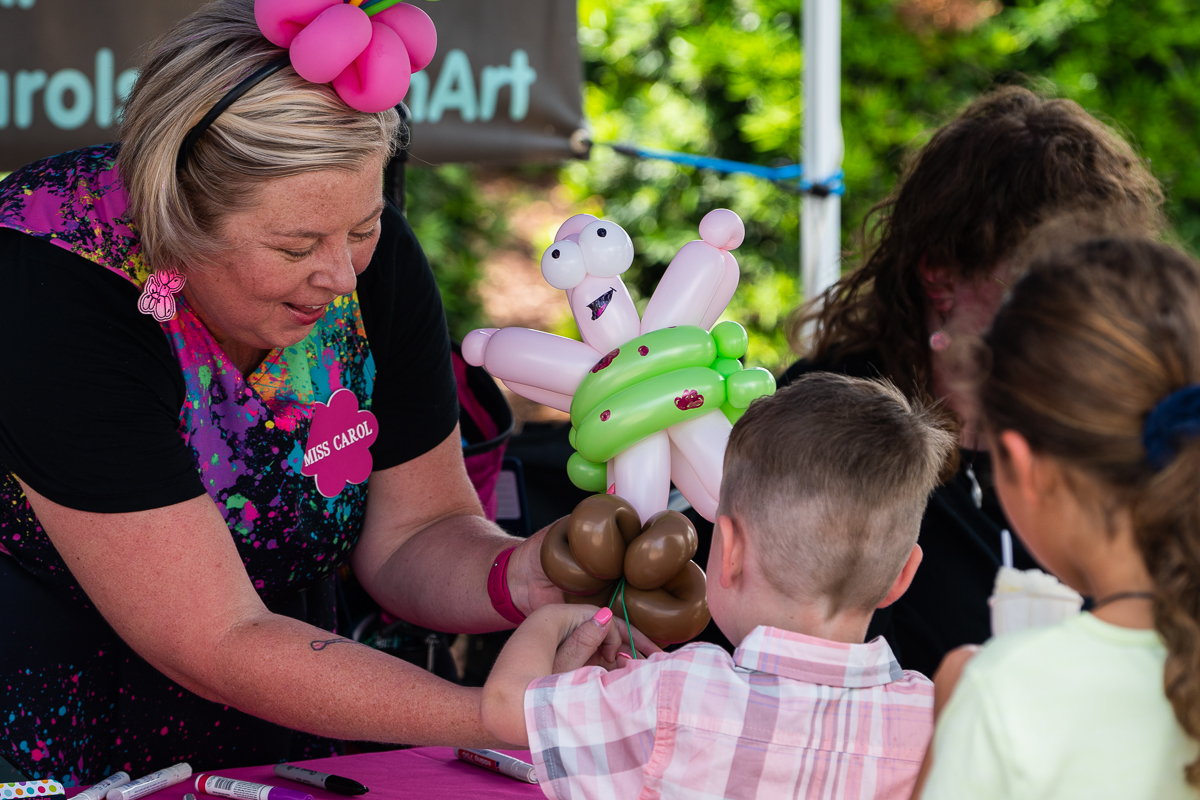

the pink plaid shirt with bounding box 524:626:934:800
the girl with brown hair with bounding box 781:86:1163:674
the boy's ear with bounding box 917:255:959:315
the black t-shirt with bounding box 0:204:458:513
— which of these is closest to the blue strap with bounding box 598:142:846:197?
the girl with brown hair with bounding box 781:86:1163:674

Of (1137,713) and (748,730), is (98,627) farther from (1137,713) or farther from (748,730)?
(1137,713)

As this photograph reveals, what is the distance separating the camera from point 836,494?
106 centimetres

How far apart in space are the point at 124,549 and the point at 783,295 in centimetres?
342

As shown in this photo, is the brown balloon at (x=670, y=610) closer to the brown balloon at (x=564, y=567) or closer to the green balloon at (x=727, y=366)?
the brown balloon at (x=564, y=567)

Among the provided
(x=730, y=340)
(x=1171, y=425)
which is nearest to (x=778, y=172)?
(x=730, y=340)

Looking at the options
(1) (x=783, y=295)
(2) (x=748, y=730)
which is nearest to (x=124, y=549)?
(2) (x=748, y=730)

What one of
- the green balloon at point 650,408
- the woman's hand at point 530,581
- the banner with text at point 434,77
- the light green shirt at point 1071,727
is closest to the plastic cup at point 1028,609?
the light green shirt at point 1071,727

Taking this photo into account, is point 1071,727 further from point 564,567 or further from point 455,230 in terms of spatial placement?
point 455,230

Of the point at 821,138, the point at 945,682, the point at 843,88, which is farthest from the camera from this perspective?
the point at 843,88

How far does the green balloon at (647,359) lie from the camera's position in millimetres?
1239

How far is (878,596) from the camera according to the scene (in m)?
1.10

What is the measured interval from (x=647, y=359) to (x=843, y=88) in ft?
11.1

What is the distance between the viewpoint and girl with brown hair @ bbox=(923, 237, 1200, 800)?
32.6 inches

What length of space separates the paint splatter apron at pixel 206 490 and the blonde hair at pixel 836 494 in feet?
1.95
